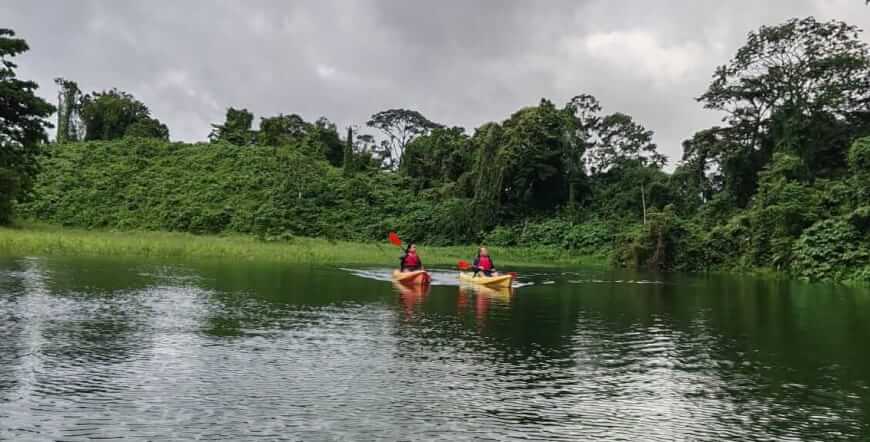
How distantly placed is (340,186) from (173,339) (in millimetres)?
52681

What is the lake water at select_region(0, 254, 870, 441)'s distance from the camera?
26.4 feet

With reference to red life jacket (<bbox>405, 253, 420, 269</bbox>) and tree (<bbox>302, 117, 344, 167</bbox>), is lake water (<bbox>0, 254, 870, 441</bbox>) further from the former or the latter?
tree (<bbox>302, 117, 344, 167</bbox>)

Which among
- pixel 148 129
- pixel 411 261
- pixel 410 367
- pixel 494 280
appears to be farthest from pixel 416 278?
pixel 148 129

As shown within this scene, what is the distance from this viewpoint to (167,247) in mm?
37688

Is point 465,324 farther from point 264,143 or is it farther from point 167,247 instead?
point 264,143

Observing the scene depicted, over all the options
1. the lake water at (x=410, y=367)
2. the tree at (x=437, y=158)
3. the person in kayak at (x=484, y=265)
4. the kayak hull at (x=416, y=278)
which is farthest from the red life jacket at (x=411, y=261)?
the tree at (x=437, y=158)

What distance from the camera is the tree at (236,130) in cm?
7650

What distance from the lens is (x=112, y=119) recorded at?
253 ft

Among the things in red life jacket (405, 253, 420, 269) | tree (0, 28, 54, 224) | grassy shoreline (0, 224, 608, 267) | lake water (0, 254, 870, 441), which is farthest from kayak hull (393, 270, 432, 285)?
tree (0, 28, 54, 224)

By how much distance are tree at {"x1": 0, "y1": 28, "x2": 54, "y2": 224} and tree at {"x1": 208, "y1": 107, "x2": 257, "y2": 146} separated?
34944mm

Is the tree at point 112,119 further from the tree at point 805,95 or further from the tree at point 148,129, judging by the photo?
the tree at point 805,95

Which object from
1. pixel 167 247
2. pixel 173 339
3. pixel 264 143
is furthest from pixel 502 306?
pixel 264 143

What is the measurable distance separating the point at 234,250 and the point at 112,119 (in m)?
45.4

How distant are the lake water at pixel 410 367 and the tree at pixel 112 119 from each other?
60757 mm
